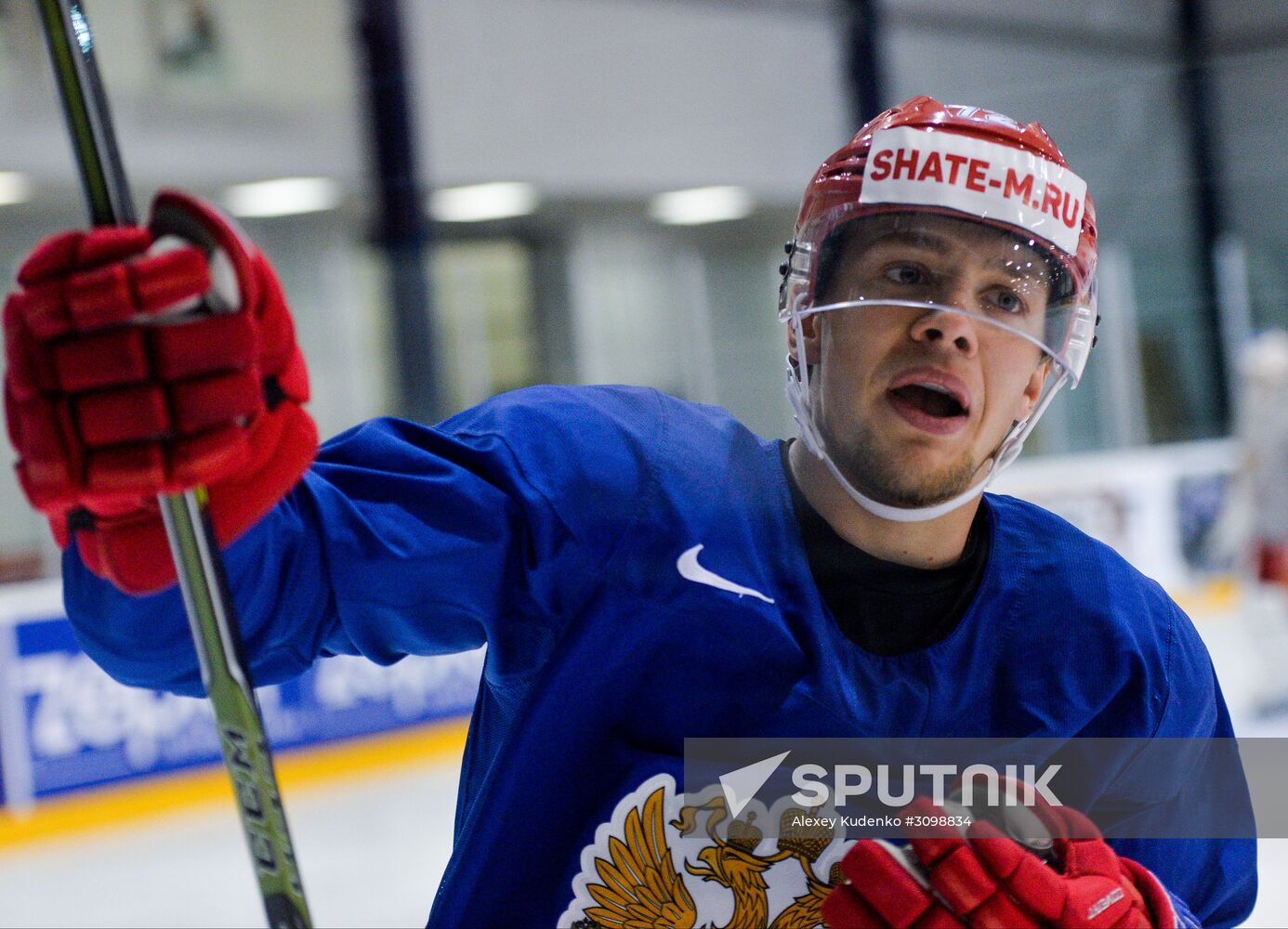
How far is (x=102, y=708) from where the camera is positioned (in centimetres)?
413

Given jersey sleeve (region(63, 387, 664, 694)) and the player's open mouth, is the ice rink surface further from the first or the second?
jersey sleeve (region(63, 387, 664, 694))

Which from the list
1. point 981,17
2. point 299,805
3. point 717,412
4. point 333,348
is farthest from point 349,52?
point 717,412

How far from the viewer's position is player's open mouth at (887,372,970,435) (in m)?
1.23

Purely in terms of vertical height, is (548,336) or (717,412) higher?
(717,412)

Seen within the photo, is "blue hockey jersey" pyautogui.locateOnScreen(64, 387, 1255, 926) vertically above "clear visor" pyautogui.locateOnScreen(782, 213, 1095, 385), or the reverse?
"clear visor" pyautogui.locateOnScreen(782, 213, 1095, 385)

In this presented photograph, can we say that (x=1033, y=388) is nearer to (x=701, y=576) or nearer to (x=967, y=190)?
(x=967, y=190)

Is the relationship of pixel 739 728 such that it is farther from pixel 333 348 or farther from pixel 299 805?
pixel 333 348

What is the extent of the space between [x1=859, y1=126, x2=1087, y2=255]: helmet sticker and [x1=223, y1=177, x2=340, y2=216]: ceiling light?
17.5 ft

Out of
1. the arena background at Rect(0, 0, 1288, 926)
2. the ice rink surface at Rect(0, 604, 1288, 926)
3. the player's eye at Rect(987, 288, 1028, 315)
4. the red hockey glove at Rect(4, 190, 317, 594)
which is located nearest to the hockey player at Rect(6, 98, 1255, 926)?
the player's eye at Rect(987, 288, 1028, 315)

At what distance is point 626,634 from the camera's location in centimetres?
117

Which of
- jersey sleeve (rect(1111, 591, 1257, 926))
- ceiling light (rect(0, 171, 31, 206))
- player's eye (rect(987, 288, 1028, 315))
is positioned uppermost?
ceiling light (rect(0, 171, 31, 206))

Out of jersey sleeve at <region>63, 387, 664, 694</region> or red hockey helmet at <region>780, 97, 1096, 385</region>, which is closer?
jersey sleeve at <region>63, 387, 664, 694</region>

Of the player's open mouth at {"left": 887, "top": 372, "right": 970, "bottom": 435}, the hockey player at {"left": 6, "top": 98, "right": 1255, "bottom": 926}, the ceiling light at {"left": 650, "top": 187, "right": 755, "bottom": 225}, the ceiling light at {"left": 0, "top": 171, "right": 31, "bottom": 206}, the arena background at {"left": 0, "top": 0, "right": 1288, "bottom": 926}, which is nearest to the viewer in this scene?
the hockey player at {"left": 6, "top": 98, "right": 1255, "bottom": 926}

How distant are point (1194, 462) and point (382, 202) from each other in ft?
12.6
